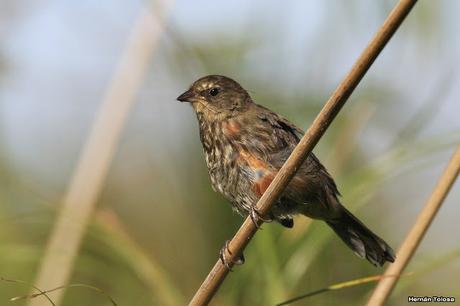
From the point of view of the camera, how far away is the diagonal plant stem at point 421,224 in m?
2.26

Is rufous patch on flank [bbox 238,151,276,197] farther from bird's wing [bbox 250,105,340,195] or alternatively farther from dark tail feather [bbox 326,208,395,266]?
dark tail feather [bbox 326,208,395,266]

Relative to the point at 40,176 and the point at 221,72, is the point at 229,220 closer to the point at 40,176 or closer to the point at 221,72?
the point at 221,72

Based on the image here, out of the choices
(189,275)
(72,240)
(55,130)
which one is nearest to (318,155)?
(189,275)

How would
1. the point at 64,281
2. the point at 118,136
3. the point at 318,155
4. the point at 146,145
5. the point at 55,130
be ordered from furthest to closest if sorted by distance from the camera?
the point at 55,130, the point at 146,145, the point at 318,155, the point at 118,136, the point at 64,281

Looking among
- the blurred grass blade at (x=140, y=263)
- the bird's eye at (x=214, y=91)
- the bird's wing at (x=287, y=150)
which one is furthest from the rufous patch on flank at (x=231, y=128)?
the blurred grass blade at (x=140, y=263)

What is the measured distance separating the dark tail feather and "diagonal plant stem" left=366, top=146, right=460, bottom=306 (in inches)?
37.0

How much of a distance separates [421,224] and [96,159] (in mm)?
1634

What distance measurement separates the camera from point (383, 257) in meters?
3.32

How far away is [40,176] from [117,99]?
1.77 m

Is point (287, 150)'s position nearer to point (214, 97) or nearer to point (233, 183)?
point (233, 183)

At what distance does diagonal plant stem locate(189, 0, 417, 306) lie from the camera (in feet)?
5.67

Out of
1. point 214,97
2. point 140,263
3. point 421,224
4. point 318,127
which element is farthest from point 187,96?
point 318,127

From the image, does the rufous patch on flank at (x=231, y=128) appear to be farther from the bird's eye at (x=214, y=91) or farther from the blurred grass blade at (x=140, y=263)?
the blurred grass blade at (x=140, y=263)

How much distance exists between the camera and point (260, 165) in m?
3.29
